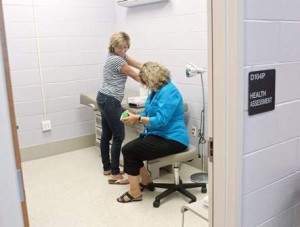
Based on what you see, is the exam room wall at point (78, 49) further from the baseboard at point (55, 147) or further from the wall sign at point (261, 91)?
the wall sign at point (261, 91)

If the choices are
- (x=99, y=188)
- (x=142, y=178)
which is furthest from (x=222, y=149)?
(x=99, y=188)

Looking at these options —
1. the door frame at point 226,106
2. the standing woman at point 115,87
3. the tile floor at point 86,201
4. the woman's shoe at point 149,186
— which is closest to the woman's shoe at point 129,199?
the tile floor at point 86,201

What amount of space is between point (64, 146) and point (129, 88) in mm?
1153

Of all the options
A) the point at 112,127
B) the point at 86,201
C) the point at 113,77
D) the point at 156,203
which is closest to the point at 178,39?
the point at 113,77

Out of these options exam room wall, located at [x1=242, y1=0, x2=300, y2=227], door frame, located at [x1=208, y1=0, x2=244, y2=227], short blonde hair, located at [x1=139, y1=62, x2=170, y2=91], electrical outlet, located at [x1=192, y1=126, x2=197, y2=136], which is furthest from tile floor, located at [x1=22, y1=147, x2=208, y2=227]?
door frame, located at [x1=208, y1=0, x2=244, y2=227]

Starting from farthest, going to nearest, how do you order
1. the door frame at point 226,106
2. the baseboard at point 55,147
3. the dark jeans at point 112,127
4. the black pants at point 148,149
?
the baseboard at point 55,147 → the dark jeans at point 112,127 → the black pants at point 148,149 → the door frame at point 226,106

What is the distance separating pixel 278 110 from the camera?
145cm

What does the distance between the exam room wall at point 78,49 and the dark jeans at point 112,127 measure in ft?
2.74

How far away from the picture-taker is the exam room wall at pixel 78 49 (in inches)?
142

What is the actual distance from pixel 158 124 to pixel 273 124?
4.75ft

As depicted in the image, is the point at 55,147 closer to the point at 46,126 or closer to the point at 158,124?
the point at 46,126

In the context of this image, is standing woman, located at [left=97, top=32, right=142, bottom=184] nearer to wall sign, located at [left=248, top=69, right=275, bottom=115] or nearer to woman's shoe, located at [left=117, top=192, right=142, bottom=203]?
woman's shoe, located at [left=117, top=192, right=142, bottom=203]

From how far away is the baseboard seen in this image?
163 inches

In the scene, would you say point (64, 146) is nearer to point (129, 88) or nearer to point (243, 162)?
point (129, 88)
